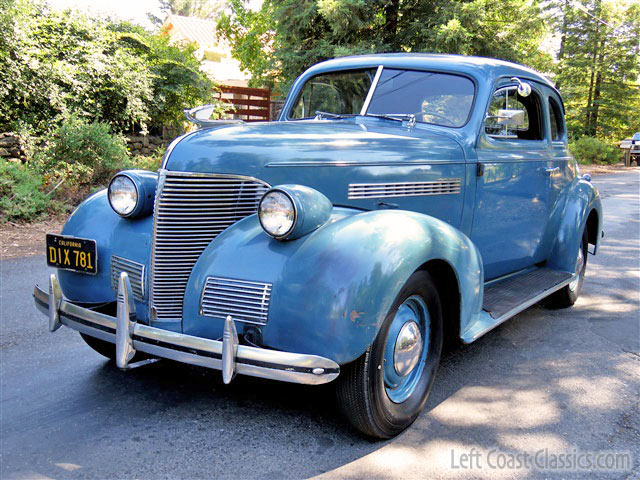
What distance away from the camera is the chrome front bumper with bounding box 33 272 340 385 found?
2.18 metres

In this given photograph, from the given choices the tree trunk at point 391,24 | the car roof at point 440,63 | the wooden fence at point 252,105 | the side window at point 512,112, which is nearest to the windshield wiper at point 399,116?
the car roof at point 440,63

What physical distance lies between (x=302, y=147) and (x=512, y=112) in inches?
61.0

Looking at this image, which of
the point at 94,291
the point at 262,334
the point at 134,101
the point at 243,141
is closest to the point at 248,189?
the point at 243,141

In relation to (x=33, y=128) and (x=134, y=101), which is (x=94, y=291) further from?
(x=134, y=101)

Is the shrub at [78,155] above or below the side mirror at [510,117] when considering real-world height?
below

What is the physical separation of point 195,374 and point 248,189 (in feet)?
3.80

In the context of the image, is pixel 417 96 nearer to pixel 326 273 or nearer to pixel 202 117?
pixel 202 117

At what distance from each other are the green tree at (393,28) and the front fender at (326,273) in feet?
33.3

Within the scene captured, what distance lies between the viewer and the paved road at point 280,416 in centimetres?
236

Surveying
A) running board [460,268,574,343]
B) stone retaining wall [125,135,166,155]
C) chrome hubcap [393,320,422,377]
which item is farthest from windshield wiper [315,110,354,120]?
stone retaining wall [125,135,166,155]

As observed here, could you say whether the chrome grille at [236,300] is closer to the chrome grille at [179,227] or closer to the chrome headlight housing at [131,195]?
the chrome grille at [179,227]

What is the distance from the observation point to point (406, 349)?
8.77 ft

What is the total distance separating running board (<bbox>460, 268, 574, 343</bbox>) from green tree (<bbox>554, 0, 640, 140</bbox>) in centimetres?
2458

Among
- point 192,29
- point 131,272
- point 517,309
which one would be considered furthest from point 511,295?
point 192,29
